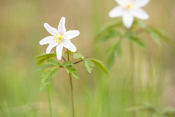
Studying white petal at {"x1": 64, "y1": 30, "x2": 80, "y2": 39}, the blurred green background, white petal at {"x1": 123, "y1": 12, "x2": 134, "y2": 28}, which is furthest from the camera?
the blurred green background

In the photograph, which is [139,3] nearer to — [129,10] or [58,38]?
[129,10]

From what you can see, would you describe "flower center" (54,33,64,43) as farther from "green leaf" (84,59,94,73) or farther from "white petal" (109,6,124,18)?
"white petal" (109,6,124,18)

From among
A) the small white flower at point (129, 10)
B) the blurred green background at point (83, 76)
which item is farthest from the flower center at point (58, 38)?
the small white flower at point (129, 10)

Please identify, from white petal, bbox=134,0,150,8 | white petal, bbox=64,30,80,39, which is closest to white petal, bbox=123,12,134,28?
white petal, bbox=134,0,150,8

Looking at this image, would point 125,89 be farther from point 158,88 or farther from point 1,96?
point 1,96

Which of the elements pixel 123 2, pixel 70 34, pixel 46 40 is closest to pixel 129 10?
pixel 123 2

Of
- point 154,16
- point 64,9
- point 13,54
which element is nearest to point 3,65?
point 13,54
